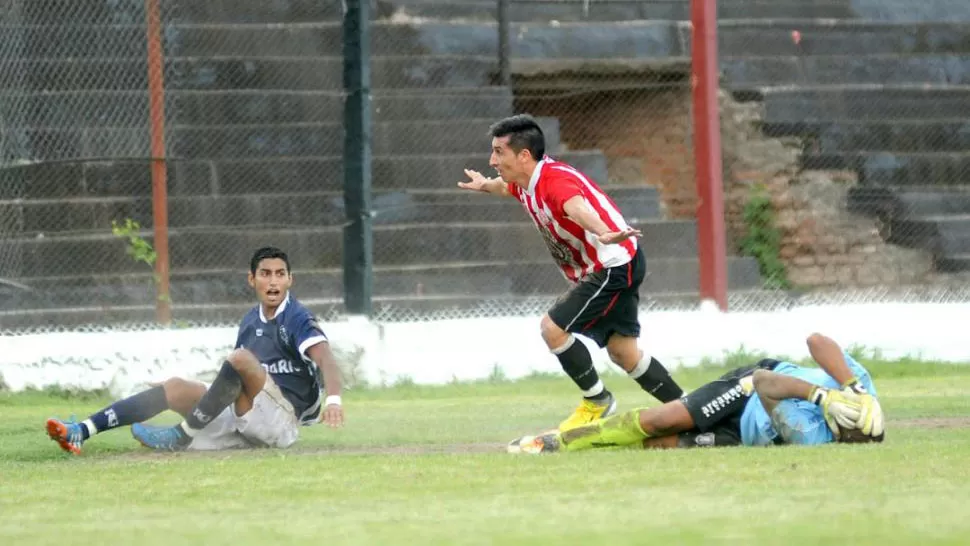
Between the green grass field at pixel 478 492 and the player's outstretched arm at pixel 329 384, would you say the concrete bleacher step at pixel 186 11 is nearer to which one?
the green grass field at pixel 478 492

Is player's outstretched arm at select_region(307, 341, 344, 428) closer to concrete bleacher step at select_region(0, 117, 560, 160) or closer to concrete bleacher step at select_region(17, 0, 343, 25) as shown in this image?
concrete bleacher step at select_region(0, 117, 560, 160)

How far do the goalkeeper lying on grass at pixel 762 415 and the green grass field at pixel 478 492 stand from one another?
0.21 m

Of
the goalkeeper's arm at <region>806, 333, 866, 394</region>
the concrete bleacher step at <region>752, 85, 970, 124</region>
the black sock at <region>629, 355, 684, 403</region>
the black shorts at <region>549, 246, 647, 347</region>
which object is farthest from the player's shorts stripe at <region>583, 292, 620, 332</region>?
the concrete bleacher step at <region>752, 85, 970, 124</region>

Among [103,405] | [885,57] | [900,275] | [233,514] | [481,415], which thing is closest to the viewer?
[233,514]

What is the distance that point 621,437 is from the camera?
9.33m

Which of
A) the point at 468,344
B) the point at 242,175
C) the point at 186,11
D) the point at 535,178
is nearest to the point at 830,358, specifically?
the point at 535,178

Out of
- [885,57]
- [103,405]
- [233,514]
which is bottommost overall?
[103,405]

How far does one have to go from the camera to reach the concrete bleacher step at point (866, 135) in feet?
62.7

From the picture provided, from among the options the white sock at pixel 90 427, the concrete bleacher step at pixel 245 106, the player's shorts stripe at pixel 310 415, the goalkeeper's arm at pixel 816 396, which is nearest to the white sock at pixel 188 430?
the white sock at pixel 90 427

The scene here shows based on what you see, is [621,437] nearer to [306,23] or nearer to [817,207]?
[306,23]

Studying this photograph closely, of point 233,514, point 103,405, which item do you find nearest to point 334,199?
point 103,405

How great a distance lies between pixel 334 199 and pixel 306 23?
1979mm

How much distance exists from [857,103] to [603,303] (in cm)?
913

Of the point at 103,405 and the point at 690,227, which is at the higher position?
the point at 690,227
